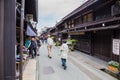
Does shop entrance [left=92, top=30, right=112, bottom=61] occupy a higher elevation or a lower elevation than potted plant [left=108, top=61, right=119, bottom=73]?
higher

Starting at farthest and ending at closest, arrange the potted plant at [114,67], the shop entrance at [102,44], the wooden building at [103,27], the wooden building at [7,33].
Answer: the shop entrance at [102,44], the wooden building at [103,27], the potted plant at [114,67], the wooden building at [7,33]

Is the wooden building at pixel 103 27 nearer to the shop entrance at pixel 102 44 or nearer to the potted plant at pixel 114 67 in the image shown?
the shop entrance at pixel 102 44

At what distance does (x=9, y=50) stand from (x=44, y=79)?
4.57 metres

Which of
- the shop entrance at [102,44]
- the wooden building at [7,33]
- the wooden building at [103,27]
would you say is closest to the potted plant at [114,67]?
the wooden building at [103,27]

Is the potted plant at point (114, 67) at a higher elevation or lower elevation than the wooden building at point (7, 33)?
lower

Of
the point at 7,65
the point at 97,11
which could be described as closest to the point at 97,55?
the point at 97,11

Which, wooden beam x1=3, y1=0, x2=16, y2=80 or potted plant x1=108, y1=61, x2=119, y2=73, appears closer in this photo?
wooden beam x1=3, y1=0, x2=16, y2=80

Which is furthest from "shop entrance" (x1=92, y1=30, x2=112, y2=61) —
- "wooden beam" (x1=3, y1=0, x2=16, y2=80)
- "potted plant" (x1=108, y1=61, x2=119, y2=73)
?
"wooden beam" (x1=3, y1=0, x2=16, y2=80)

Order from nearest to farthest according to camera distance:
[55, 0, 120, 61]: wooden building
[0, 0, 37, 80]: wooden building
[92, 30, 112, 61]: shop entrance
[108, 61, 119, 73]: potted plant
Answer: [0, 0, 37, 80]: wooden building
[108, 61, 119, 73]: potted plant
[55, 0, 120, 61]: wooden building
[92, 30, 112, 61]: shop entrance

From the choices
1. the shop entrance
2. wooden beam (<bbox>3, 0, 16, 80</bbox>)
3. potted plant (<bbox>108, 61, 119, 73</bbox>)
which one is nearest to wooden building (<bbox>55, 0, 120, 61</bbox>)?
the shop entrance

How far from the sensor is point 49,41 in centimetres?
1465

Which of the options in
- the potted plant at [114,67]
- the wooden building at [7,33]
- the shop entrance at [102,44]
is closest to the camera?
the wooden building at [7,33]

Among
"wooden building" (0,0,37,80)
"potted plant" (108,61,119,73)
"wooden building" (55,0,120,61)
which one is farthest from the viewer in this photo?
"wooden building" (55,0,120,61)

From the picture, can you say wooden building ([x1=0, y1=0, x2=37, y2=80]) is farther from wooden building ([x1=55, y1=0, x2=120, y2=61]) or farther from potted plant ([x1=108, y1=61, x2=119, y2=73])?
wooden building ([x1=55, y1=0, x2=120, y2=61])
